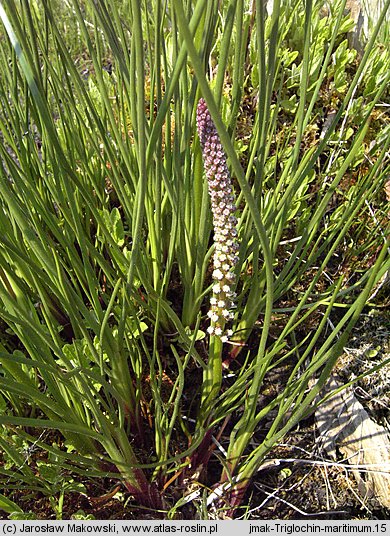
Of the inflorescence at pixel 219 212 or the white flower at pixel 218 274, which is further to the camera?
the white flower at pixel 218 274

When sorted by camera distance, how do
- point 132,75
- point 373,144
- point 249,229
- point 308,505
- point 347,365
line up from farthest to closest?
1. point 373,144
2. point 347,365
3. point 308,505
4. point 249,229
5. point 132,75

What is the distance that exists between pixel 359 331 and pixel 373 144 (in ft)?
1.69

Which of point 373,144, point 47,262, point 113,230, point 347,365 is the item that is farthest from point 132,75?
point 373,144

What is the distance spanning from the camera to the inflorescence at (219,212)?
0.50 metres

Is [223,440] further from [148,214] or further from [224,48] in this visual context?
[224,48]

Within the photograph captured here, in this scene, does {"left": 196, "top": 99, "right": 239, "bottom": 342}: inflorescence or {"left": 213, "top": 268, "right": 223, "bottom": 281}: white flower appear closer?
{"left": 196, "top": 99, "right": 239, "bottom": 342}: inflorescence

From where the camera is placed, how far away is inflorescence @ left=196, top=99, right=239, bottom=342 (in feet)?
1.64

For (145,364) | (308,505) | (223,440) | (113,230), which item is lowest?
(308,505)

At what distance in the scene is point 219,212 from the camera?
548 millimetres

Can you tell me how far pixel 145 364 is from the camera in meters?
0.89

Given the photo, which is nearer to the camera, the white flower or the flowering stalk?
the flowering stalk

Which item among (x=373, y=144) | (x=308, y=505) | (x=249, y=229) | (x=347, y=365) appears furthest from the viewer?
(x=373, y=144)

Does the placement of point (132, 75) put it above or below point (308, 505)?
above

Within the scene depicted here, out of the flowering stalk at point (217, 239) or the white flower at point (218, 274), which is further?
the white flower at point (218, 274)
